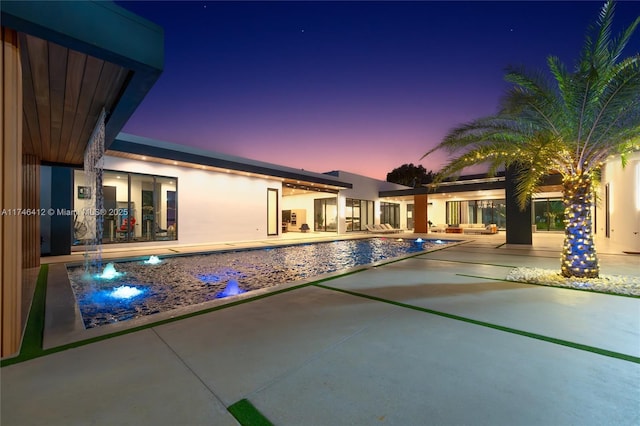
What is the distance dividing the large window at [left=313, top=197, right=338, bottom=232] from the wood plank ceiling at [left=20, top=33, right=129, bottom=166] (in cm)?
1852

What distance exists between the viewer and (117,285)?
19.7 ft

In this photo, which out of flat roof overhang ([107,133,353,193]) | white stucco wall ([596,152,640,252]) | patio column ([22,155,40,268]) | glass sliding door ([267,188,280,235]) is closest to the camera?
patio column ([22,155,40,268])

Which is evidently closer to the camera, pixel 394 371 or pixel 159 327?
pixel 394 371

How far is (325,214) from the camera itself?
24.8 meters

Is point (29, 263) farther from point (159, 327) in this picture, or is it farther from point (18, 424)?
point (18, 424)

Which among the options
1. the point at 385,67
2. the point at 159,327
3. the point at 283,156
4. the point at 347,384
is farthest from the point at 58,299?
the point at 283,156

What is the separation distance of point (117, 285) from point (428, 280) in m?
6.53

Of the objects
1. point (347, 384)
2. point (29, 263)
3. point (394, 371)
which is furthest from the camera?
point (29, 263)

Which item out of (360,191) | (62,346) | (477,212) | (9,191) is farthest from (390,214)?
(9,191)

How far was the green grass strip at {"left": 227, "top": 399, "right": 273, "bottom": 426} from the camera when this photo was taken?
179 cm

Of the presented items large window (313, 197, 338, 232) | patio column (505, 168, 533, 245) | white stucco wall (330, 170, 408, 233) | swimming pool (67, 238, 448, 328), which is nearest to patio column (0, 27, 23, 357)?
swimming pool (67, 238, 448, 328)

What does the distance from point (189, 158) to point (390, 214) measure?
2172cm

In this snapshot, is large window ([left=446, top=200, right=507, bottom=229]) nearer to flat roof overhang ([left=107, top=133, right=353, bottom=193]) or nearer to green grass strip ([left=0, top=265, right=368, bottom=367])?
flat roof overhang ([left=107, top=133, right=353, bottom=193])

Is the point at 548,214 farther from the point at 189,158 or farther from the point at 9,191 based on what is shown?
the point at 9,191
